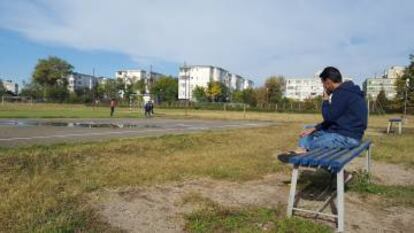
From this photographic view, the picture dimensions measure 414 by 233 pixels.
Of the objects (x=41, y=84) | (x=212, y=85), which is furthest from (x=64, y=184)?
(x=41, y=84)

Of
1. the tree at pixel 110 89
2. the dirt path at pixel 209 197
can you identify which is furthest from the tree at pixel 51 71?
the dirt path at pixel 209 197

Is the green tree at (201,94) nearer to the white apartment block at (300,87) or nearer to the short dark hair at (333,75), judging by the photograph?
the white apartment block at (300,87)

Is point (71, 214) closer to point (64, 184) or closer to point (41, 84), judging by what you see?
point (64, 184)

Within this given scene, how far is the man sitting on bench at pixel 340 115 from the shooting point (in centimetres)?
550

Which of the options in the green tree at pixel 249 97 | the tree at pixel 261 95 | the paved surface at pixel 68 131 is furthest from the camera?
the green tree at pixel 249 97

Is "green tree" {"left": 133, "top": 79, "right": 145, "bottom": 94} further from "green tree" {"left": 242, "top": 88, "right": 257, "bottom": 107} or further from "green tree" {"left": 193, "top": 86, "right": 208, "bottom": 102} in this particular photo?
"green tree" {"left": 242, "top": 88, "right": 257, "bottom": 107}

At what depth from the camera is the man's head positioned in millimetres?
5695

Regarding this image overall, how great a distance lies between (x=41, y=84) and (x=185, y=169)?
119094mm

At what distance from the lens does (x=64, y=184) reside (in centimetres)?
545

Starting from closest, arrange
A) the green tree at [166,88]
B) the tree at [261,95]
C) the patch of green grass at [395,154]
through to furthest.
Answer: the patch of green grass at [395,154] < the tree at [261,95] < the green tree at [166,88]

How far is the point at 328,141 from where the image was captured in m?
5.66

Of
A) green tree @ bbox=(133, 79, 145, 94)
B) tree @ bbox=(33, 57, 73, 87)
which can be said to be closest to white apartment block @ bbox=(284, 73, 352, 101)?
green tree @ bbox=(133, 79, 145, 94)

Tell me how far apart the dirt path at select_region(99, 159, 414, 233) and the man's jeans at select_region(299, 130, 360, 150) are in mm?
722

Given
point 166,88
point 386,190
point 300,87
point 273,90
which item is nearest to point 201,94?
point 166,88
